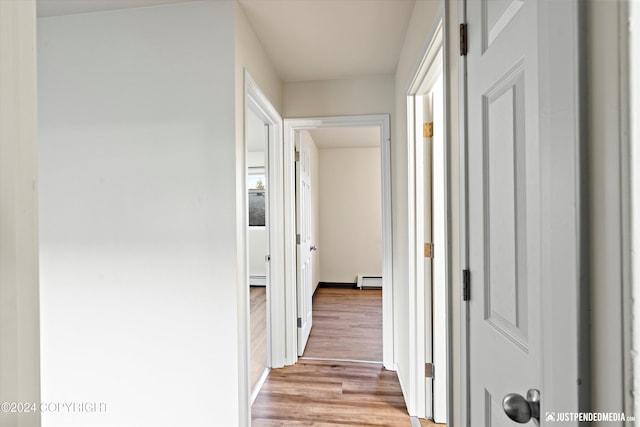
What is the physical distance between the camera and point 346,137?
15.7 ft

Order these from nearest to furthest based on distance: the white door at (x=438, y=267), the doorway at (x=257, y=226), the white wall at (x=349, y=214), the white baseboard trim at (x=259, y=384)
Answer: the white door at (x=438, y=267) → the white baseboard trim at (x=259, y=384) → the doorway at (x=257, y=226) → the white wall at (x=349, y=214)

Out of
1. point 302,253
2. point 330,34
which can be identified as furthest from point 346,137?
point 330,34

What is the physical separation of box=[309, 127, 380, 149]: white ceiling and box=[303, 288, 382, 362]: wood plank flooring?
8.13 ft

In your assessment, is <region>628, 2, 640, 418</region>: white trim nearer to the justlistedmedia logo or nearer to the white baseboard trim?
the justlistedmedia logo

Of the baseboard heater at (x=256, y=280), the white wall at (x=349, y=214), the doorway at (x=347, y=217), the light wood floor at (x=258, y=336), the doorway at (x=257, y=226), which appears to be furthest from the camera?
the baseboard heater at (x=256, y=280)

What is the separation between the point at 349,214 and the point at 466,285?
4557 mm

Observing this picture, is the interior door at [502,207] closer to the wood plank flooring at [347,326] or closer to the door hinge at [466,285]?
the door hinge at [466,285]

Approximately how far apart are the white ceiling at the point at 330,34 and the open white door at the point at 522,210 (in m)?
1.06

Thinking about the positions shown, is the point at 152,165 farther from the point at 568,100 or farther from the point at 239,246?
the point at 568,100

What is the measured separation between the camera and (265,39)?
6.83 feet

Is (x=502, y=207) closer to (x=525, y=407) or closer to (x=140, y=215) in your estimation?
(x=525, y=407)

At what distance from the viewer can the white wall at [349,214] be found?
18.0 feet

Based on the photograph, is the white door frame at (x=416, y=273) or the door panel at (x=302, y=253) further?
the door panel at (x=302, y=253)

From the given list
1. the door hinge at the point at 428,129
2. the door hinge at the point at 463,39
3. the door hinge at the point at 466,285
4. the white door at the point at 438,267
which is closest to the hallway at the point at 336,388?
the white door at the point at 438,267
